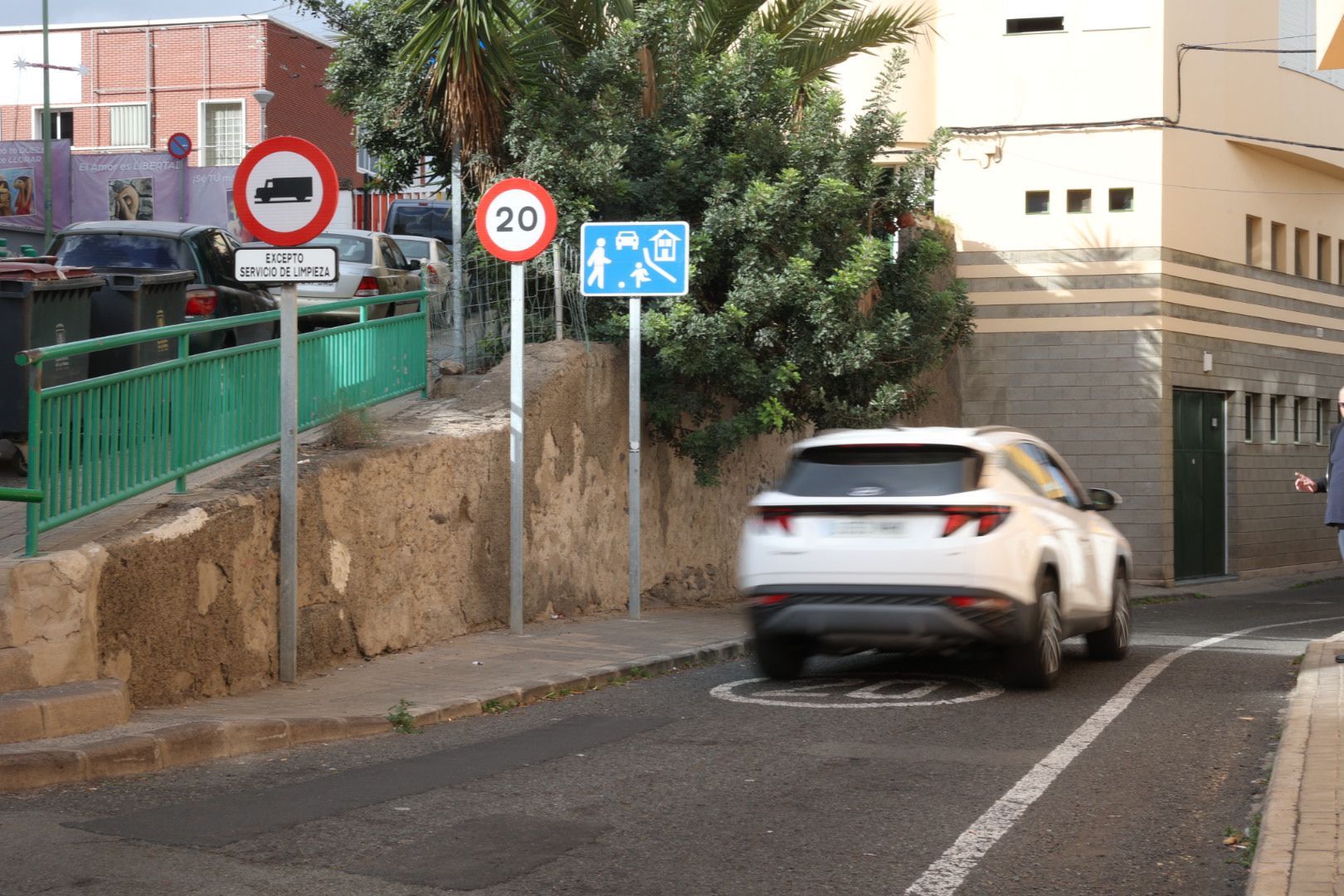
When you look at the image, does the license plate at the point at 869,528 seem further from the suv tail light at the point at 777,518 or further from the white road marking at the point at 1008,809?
the white road marking at the point at 1008,809

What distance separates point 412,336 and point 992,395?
46.4 feet

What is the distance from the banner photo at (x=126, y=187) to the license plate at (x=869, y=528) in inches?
1179

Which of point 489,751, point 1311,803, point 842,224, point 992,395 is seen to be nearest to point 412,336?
point 842,224

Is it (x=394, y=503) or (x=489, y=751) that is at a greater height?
(x=394, y=503)

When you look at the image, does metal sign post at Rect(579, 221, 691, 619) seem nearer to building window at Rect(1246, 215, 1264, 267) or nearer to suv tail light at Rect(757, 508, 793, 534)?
suv tail light at Rect(757, 508, 793, 534)

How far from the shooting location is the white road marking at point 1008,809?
17.9ft

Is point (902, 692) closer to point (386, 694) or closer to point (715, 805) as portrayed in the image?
point (386, 694)

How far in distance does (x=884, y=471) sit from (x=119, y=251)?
9129 millimetres

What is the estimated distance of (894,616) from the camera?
946 centimetres

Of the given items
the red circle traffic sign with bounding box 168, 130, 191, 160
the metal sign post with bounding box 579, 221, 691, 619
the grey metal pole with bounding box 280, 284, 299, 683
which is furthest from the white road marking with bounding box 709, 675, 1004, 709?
the red circle traffic sign with bounding box 168, 130, 191, 160

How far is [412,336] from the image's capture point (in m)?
13.1

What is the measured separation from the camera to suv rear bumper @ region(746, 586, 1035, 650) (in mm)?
9359

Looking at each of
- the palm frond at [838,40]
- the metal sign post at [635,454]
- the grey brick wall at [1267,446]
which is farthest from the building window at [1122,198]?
the metal sign post at [635,454]

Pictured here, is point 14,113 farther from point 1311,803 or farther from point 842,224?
point 1311,803
